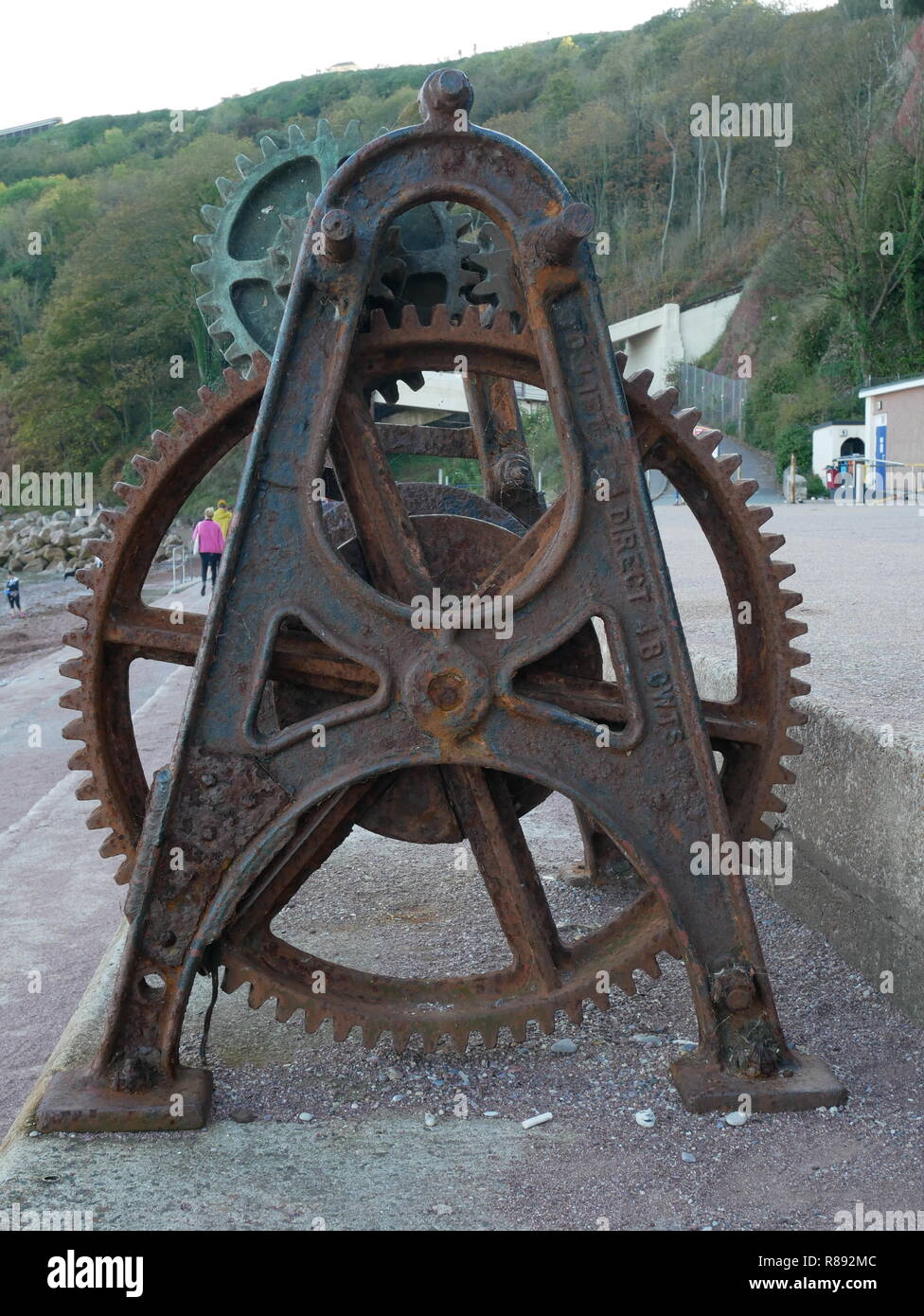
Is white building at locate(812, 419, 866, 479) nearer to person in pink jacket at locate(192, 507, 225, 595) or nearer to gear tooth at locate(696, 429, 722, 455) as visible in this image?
person in pink jacket at locate(192, 507, 225, 595)

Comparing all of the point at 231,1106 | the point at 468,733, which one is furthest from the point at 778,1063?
the point at 231,1106

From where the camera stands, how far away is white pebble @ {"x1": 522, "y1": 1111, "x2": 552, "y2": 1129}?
2725 mm

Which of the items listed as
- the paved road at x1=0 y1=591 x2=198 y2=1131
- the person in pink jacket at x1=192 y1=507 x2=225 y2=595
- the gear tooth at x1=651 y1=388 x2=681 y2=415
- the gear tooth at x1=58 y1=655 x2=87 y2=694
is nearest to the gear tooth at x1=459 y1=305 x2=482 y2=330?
the gear tooth at x1=651 y1=388 x2=681 y2=415

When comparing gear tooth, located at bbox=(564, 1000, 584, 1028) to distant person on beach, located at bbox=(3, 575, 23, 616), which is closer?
gear tooth, located at bbox=(564, 1000, 584, 1028)

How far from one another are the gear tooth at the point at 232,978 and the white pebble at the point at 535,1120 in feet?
2.44

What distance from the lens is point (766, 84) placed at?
7750 cm

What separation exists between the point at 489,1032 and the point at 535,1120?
240 millimetres

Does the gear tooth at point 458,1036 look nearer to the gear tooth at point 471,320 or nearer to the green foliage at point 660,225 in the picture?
the gear tooth at point 471,320

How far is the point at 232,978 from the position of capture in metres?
2.90

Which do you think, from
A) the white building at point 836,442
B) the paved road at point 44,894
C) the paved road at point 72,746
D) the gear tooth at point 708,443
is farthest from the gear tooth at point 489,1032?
the white building at point 836,442

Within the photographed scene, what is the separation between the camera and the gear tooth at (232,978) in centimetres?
289

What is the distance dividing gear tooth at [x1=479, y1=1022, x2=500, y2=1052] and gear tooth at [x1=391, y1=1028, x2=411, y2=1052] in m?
0.18
